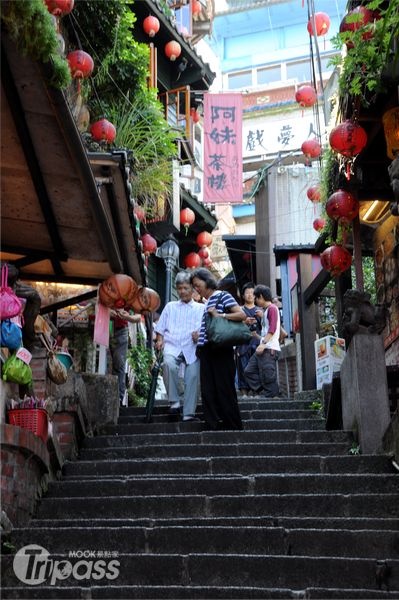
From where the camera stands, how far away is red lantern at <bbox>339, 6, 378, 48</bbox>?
901 centimetres

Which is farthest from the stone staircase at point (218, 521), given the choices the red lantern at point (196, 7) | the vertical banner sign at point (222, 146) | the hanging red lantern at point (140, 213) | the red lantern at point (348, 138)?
the red lantern at point (196, 7)

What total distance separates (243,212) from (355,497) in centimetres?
3682

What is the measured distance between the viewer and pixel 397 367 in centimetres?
1036

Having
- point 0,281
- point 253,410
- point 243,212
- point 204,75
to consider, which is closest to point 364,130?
point 253,410

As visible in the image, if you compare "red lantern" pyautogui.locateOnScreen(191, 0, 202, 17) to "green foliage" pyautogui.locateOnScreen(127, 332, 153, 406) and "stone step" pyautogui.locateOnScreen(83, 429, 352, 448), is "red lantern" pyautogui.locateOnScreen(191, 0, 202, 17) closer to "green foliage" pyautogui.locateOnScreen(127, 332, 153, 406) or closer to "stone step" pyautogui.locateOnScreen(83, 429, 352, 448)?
"green foliage" pyautogui.locateOnScreen(127, 332, 153, 406)

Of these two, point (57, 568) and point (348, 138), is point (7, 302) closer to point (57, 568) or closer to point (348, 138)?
point (57, 568)

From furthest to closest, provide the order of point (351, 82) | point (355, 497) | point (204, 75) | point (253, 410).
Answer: point (204, 75)
point (253, 410)
point (351, 82)
point (355, 497)

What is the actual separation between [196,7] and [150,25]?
809 cm

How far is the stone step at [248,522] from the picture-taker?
6879 millimetres

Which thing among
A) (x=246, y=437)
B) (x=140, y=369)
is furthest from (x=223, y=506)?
(x=140, y=369)

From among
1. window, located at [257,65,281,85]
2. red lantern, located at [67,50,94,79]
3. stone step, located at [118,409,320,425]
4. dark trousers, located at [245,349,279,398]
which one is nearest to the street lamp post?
dark trousers, located at [245,349,279,398]

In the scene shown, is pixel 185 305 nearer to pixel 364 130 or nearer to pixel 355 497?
pixel 364 130

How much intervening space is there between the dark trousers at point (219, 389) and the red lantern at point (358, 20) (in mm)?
3754

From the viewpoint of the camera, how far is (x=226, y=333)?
10.1 meters
